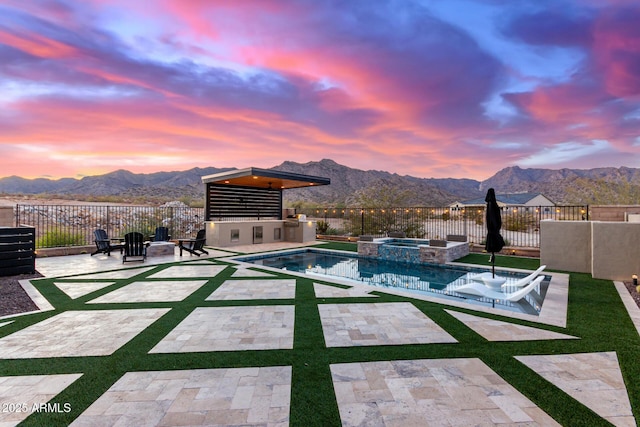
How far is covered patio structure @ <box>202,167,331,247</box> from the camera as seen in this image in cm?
1237

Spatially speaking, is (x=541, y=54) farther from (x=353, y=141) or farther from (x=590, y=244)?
(x=353, y=141)

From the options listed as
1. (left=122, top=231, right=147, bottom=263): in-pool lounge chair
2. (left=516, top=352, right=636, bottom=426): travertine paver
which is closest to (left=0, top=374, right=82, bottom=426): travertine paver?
(left=516, top=352, right=636, bottom=426): travertine paver

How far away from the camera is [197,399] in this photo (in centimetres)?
226

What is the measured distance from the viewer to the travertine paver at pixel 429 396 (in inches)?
79.8

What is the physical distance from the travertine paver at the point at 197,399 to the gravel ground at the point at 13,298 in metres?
3.60

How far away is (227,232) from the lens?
41.6 ft

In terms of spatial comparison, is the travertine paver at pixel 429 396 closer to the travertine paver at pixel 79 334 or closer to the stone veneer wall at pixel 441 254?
the travertine paver at pixel 79 334

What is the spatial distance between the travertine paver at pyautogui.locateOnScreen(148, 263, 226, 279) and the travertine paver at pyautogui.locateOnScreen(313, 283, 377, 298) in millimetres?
3059

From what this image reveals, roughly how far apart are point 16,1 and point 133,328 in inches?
445

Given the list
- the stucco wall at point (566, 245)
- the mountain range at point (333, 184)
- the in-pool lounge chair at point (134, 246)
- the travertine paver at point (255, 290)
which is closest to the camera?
the travertine paver at point (255, 290)

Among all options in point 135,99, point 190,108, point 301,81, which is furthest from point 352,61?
point 135,99

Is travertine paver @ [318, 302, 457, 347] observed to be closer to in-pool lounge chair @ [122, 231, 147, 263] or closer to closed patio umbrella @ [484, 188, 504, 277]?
closed patio umbrella @ [484, 188, 504, 277]

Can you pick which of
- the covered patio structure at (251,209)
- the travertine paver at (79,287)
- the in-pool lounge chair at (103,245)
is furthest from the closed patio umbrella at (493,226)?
the in-pool lounge chair at (103,245)

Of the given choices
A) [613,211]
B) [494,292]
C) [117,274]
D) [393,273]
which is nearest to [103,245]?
[117,274]
